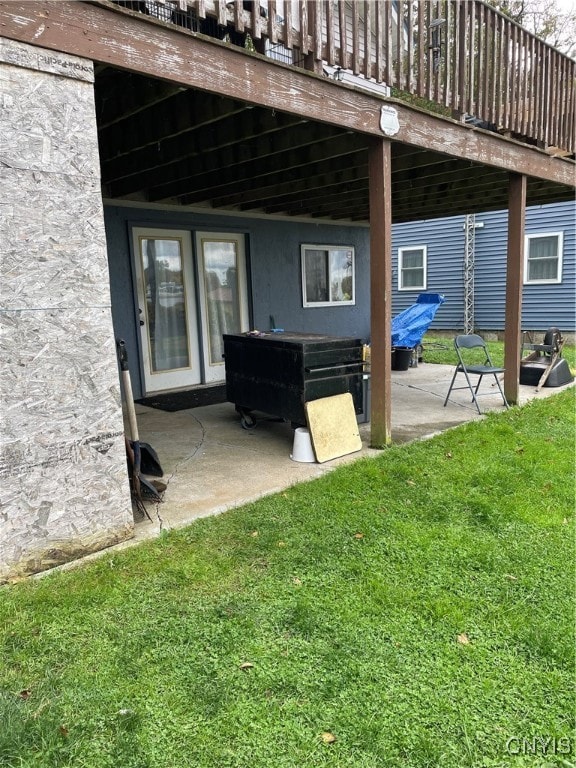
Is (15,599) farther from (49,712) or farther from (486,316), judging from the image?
(486,316)

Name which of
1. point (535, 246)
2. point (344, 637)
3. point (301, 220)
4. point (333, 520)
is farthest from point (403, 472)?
point (535, 246)

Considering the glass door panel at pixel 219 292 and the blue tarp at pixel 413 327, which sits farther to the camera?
the blue tarp at pixel 413 327

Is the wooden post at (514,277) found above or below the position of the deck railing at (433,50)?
below

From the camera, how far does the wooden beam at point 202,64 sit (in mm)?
2344

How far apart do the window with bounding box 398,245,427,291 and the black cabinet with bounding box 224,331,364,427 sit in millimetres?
10414

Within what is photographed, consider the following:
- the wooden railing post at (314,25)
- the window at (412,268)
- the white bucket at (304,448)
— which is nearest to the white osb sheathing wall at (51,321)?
the wooden railing post at (314,25)

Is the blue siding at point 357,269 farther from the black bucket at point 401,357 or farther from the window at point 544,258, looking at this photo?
the black bucket at point 401,357

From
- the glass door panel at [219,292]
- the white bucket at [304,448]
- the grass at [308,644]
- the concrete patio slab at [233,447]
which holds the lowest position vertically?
the grass at [308,644]

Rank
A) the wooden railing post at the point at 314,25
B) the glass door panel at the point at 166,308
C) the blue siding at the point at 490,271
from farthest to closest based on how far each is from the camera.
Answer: the blue siding at the point at 490,271 → the glass door panel at the point at 166,308 → the wooden railing post at the point at 314,25

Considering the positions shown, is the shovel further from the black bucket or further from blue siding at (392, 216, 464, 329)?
blue siding at (392, 216, 464, 329)

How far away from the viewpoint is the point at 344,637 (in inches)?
82.8

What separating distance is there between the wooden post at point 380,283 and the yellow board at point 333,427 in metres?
0.20

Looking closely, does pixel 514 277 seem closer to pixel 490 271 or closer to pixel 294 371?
pixel 294 371

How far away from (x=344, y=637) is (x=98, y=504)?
56.5 inches
